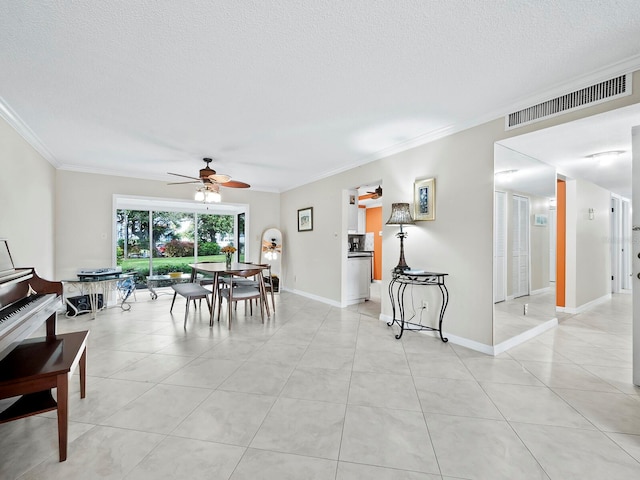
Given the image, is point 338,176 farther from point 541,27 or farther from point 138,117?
point 541,27

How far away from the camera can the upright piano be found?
1.42m

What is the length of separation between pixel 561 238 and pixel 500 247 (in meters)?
2.41

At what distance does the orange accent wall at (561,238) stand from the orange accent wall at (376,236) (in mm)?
4008

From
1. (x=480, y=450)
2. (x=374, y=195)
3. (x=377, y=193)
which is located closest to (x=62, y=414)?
(x=480, y=450)

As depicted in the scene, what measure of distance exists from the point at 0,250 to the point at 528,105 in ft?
15.3

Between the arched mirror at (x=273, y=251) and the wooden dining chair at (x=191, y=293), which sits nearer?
the wooden dining chair at (x=191, y=293)

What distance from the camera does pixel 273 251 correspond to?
6.29m

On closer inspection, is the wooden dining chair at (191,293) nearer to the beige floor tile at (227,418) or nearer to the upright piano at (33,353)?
the upright piano at (33,353)

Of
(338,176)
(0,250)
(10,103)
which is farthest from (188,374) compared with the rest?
(338,176)

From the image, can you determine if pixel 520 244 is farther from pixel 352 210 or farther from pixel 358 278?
pixel 352 210

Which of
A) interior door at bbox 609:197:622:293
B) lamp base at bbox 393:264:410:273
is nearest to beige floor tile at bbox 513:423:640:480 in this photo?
lamp base at bbox 393:264:410:273

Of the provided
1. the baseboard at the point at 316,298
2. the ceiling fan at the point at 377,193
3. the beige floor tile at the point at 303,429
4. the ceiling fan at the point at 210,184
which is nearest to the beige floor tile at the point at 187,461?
the beige floor tile at the point at 303,429

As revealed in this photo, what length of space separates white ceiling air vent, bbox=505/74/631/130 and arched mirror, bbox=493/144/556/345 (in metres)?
0.31

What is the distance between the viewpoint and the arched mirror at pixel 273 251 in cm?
634
